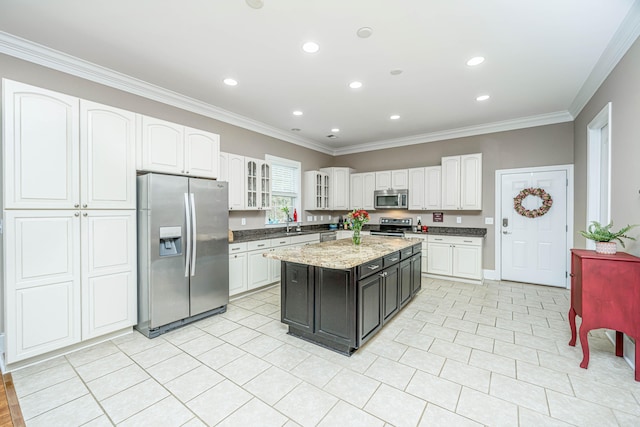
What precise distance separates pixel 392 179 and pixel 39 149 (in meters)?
5.43

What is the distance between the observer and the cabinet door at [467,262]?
484 centimetres

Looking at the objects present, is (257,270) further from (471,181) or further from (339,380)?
(471,181)

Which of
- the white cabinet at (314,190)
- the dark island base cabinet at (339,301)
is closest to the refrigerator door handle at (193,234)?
the dark island base cabinet at (339,301)

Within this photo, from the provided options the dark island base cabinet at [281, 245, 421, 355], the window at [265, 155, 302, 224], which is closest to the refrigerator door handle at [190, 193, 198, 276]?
the dark island base cabinet at [281, 245, 421, 355]

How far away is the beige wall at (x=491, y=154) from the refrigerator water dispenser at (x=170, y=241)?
15.1 feet

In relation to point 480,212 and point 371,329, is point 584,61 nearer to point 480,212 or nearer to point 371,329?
point 480,212

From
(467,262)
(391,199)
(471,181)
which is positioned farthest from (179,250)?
(471,181)

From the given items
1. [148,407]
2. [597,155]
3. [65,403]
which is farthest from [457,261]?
[65,403]

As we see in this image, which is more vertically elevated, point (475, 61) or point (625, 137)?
point (475, 61)

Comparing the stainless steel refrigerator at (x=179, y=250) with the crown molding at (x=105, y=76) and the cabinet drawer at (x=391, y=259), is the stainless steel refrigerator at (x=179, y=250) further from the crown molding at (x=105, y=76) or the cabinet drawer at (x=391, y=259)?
the cabinet drawer at (x=391, y=259)

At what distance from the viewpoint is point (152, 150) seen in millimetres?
3096

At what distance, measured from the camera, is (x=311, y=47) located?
266 centimetres

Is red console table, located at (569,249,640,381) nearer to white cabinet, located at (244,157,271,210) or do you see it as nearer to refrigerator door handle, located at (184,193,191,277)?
refrigerator door handle, located at (184,193,191,277)

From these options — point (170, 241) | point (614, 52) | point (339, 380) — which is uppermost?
point (614, 52)
